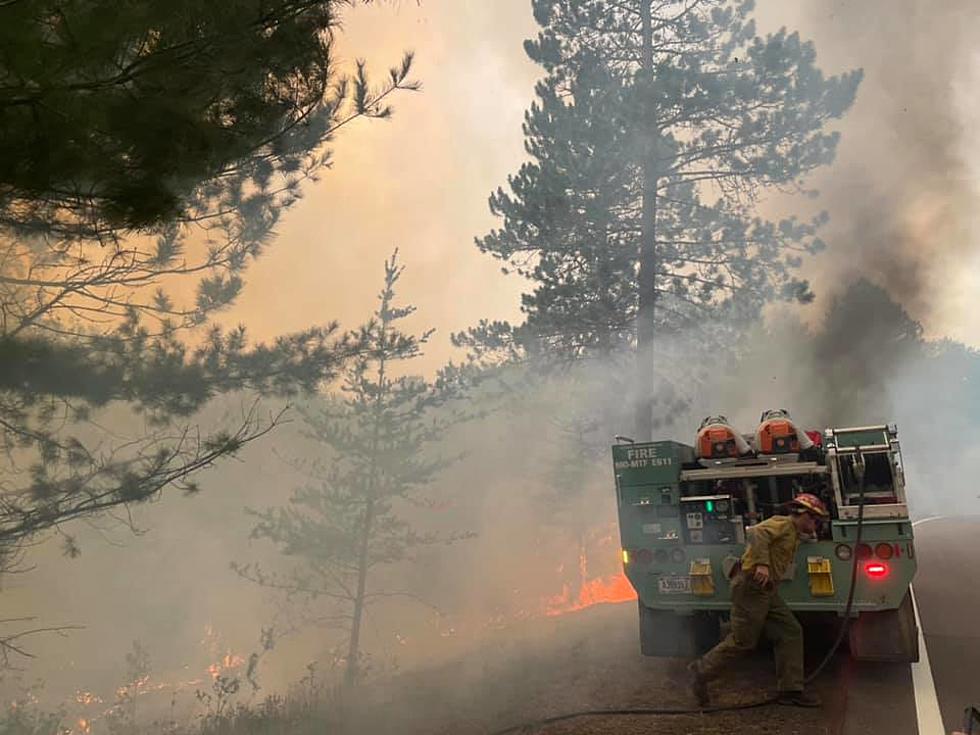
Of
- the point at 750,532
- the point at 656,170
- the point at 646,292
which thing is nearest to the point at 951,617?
the point at 750,532

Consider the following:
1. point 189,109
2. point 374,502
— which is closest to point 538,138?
point 374,502

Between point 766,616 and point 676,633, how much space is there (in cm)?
120

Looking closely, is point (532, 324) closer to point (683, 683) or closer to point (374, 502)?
point (374, 502)

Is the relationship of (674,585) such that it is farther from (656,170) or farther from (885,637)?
(656,170)

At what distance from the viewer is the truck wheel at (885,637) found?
507 centimetres

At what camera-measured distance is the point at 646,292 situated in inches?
480

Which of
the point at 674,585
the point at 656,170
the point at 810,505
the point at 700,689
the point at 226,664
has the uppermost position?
the point at 656,170

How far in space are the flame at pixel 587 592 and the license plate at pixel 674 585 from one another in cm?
1160

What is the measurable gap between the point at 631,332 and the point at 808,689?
8.17m

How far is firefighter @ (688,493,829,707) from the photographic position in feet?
16.0

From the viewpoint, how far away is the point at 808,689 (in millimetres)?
5117

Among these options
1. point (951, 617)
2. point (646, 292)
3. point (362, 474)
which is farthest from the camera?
point (362, 474)

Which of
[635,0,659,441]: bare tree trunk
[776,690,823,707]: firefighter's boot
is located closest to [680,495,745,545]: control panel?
[776,690,823,707]: firefighter's boot

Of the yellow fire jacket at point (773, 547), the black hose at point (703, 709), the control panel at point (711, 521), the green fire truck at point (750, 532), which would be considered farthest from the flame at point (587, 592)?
the yellow fire jacket at point (773, 547)
